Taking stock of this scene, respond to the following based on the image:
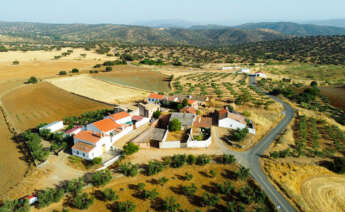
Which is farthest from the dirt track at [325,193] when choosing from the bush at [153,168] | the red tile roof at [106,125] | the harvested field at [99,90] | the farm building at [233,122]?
the harvested field at [99,90]

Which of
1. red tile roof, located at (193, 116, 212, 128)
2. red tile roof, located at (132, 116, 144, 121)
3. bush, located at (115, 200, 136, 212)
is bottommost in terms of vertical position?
bush, located at (115, 200, 136, 212)

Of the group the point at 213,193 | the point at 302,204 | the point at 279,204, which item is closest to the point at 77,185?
the point at 213,193

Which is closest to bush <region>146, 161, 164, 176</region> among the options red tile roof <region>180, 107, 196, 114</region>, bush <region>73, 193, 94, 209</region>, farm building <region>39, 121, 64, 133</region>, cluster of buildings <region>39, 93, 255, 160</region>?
cluster of buildings <region>39, 93, 255, 160</region>

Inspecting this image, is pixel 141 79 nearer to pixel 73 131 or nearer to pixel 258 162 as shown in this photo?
pixel 73 131

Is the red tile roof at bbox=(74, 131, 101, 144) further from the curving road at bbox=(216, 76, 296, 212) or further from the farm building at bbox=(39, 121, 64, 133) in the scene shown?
the curving road at bbox=(216, 76, 296, 212)

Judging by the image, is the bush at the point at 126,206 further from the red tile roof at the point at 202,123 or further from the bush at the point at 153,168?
the red tile roof at the point at 202,123

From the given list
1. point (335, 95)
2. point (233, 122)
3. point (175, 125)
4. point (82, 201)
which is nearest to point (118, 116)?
point (175, 125)

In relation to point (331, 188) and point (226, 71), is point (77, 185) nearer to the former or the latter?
point (331, 188)
